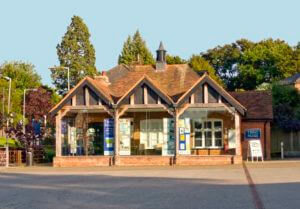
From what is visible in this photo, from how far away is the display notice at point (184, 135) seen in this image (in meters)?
37.8

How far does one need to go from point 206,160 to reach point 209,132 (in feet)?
12.0

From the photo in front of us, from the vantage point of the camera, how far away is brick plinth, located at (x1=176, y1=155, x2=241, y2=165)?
36312 millimetres

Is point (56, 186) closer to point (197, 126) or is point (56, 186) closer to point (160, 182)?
point (160, 182)

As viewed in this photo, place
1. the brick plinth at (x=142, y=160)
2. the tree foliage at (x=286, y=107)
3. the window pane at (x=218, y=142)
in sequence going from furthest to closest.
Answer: the tree foliage at (x=286, y=107), the window pane at (x=218, y=142), the brick plinth at (x=142, y=160)

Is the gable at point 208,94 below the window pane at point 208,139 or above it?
above

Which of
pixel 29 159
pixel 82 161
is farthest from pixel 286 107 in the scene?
pixel 29 159

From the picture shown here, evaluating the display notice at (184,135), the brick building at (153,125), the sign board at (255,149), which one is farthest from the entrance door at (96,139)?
the sign board at (255,149)

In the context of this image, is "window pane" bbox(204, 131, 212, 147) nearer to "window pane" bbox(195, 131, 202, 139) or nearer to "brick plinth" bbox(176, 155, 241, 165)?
"window pane" bbox(195, 131, 202, 139)

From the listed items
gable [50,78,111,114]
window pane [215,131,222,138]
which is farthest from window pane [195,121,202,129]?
gable [50,78,111,114]

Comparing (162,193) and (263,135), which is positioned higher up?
(263,135)

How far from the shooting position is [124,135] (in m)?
38.7

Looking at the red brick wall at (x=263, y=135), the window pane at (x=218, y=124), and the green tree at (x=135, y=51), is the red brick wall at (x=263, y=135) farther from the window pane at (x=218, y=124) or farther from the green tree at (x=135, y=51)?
the green tree at (x=135, y=51)

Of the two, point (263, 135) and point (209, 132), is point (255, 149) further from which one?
point (209, 132)

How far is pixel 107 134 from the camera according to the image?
127ft
